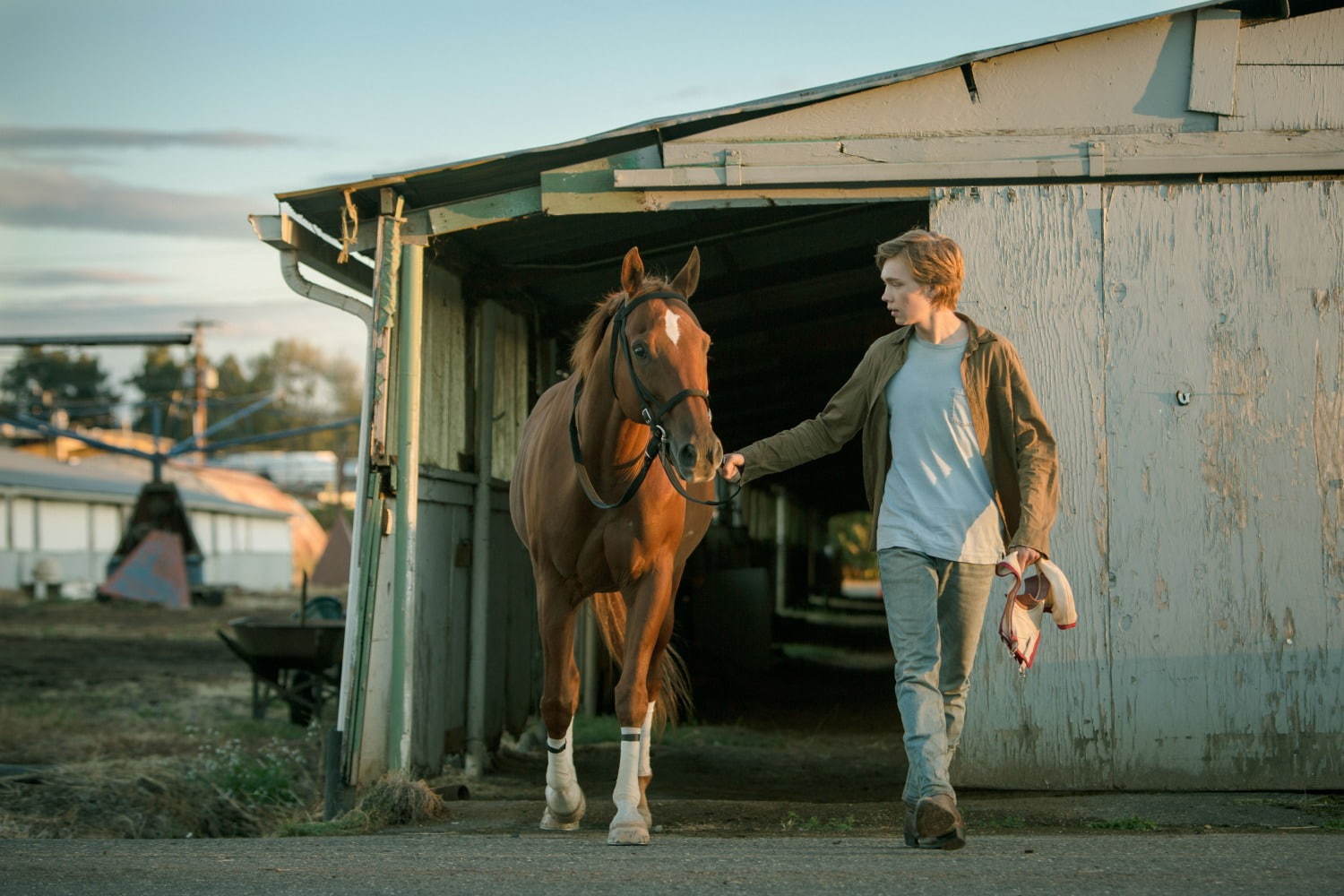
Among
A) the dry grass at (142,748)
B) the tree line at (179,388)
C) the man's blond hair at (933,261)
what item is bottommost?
the dry grass at (142,748)

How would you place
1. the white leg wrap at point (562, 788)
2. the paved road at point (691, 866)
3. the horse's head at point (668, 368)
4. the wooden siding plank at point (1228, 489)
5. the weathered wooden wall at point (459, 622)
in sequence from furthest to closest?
the weathered wooden wall at point (459, 622) < the wooden siding plank at point (1228, 489) < the white leg wrap at point (562, 788) < the horse's head at point (668, 368) < the paved road at point (691, 866)

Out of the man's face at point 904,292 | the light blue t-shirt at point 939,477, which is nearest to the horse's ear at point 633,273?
the man's face at point 904,292

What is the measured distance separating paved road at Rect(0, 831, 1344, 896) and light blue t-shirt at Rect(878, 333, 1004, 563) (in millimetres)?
990

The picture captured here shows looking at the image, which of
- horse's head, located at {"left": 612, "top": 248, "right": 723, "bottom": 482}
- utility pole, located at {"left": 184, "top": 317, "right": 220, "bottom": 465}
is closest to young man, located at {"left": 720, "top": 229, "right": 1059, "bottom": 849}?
horse's head, located at {"left": 612, "top": 248, "right": 723, "bottom": 482}

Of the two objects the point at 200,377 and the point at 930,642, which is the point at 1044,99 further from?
the point at 200,377

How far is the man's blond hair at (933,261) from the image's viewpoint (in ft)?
14.6

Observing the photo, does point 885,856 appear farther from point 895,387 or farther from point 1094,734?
point 1094,734

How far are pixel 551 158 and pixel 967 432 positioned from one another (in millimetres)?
2916

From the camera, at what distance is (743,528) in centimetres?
1734

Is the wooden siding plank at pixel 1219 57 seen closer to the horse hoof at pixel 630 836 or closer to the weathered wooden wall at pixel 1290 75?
the weathered wooden wall at pixel 1290 75

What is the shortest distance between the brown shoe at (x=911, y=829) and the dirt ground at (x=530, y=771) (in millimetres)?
652

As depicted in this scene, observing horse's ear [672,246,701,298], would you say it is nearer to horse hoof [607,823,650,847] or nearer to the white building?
horse hoof [607,823,650,847]

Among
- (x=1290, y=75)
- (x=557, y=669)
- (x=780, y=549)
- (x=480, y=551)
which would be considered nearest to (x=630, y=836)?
(x=557, y=669)

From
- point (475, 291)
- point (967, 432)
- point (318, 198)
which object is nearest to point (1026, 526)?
point (967, 432)
